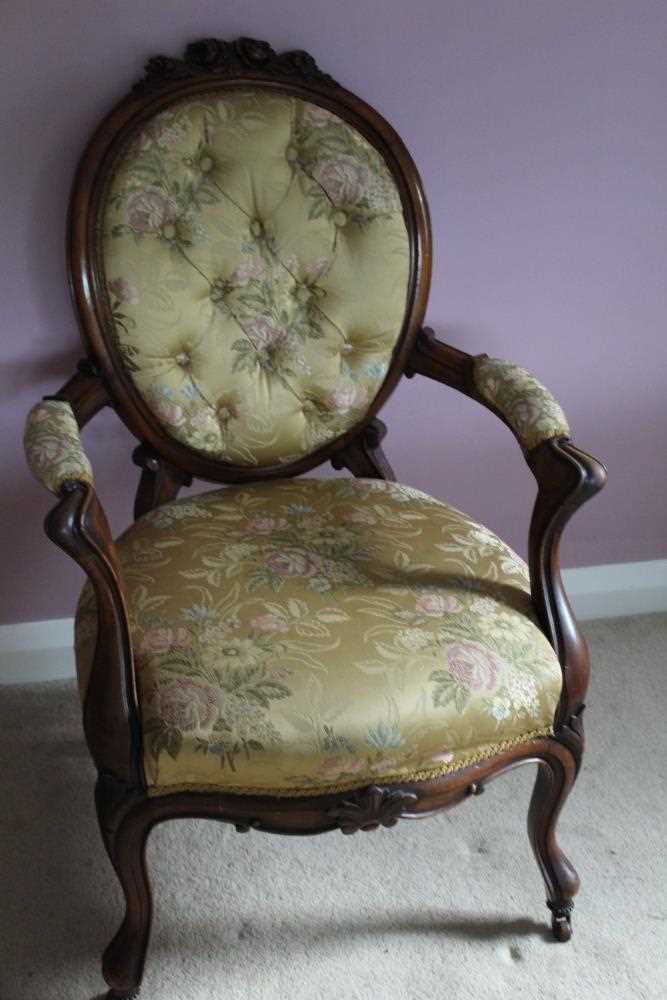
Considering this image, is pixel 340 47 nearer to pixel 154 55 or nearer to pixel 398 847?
pixel 154 55

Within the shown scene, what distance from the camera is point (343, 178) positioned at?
4.28 feet

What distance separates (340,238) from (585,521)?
2.38 feet

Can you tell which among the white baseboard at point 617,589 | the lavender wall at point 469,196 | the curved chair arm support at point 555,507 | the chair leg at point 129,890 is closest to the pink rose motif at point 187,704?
the chair leg at point 129,890

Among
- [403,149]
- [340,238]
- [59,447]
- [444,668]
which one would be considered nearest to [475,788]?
[444,668]

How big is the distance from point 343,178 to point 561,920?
2.97ft

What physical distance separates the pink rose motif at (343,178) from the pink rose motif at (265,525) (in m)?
0.39

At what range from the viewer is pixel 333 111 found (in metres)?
1.32

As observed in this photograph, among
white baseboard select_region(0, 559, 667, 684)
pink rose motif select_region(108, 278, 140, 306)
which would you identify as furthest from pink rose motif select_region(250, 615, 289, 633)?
white baseboard select_region(0, 559, 667, 684)

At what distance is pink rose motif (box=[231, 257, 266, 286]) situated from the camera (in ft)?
4.29

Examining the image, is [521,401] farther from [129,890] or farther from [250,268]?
[129,890]

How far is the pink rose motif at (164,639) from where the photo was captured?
1063mm

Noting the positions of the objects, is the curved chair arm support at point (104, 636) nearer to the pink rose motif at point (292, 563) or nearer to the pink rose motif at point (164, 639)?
the pink rose motif at point (164, 639)

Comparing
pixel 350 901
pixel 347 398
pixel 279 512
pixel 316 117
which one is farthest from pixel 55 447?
pixel 350 901

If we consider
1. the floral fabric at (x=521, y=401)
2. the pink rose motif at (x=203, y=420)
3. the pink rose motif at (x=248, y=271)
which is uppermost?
the pink rose motif at (x=248, y=271)
